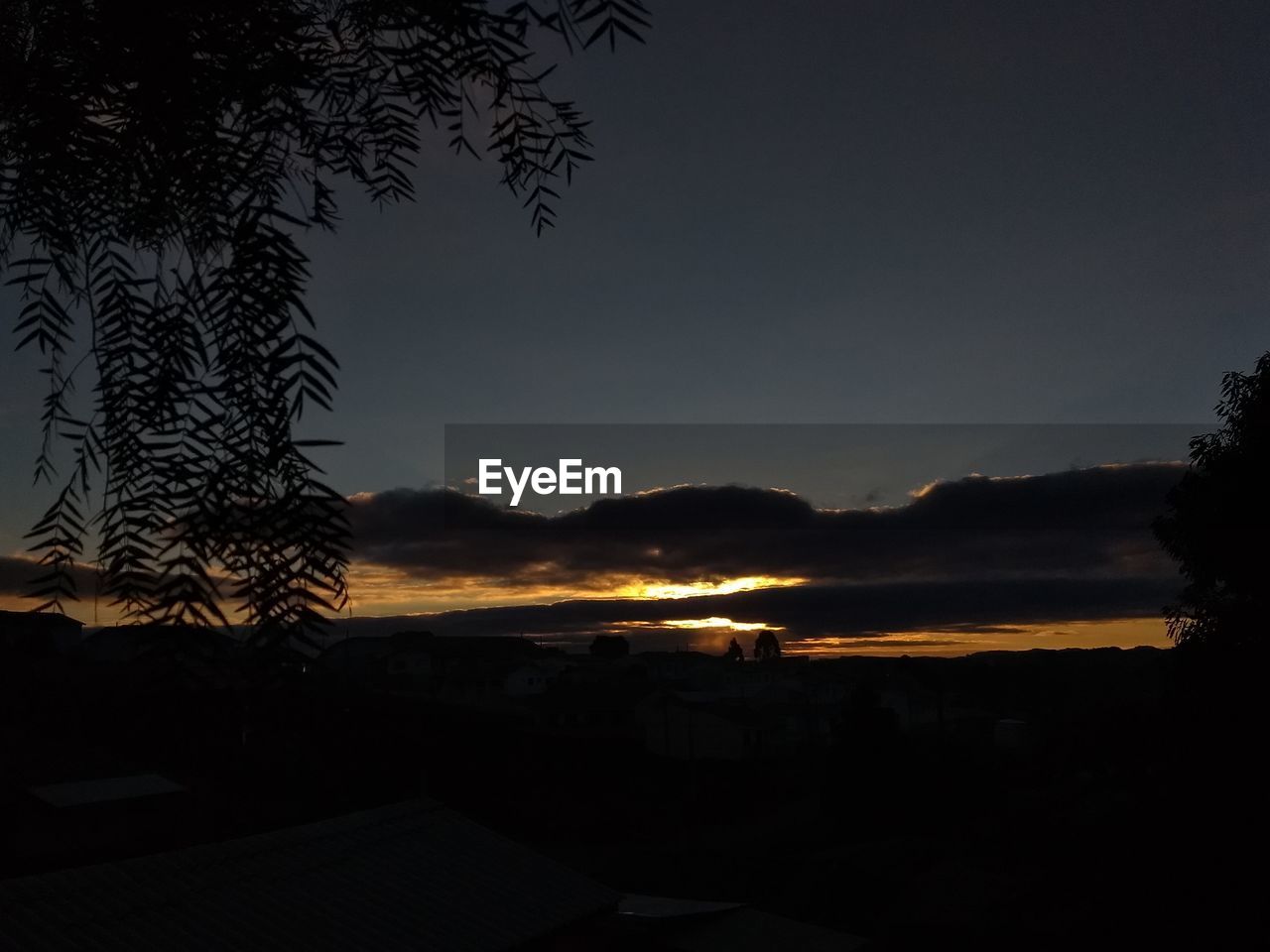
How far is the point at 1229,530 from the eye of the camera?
45.1 ft

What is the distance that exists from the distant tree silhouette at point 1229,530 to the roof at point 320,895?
37.4 feet

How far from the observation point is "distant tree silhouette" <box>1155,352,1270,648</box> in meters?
13.5

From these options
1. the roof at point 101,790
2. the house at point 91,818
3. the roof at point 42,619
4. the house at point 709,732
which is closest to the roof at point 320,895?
the house at point 91,818

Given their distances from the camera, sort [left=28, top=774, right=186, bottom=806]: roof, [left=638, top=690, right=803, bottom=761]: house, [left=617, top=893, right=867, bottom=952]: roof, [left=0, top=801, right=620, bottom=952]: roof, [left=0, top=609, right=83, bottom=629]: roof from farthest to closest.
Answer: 1. [left=638, top=690, right=803, bottom=761]: house
2. [left=28, top=774, right=186, bottom=806]: roof
3. [left=617, top=893, right=867, bottom=952]: roof
4. [left=0, top=801, right=620, bottom=952]: roof
5. [left=0, top=609, right=83, bottom=629]: roof

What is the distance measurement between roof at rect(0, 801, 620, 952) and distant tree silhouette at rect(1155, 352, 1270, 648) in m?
11.4

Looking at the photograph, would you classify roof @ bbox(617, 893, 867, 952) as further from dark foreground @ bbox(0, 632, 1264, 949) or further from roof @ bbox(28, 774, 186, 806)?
roof @ bbox(28, 774, 186, 806)

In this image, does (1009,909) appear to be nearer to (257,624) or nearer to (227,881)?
(227,881)

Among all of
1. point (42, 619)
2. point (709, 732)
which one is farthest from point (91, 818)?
point (709, 732)

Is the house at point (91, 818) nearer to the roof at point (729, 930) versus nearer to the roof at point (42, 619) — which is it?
the roof at point (729, 930)

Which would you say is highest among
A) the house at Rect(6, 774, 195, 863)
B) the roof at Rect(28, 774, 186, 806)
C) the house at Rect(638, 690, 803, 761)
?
the roof at Rect(28, 774, 186, 806)

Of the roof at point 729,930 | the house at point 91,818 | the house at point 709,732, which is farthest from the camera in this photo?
the house at point 709,732

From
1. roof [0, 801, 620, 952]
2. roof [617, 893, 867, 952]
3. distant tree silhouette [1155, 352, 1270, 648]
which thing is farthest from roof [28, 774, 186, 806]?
distant tree silhouette [1155, 352, 1270, 648]

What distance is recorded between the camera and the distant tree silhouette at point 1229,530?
13508 millimetres

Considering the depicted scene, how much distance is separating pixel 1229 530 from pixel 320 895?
585 inches
